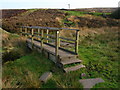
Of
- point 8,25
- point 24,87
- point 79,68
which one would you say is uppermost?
point 8,25

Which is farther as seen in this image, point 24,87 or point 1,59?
point 1,59

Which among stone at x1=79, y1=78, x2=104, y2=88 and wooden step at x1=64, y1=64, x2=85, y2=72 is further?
wooden step at x1=64, y1=64, x2=85, y2=72

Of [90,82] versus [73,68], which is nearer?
[90,82]

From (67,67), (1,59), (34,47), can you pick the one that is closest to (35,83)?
(67,67)

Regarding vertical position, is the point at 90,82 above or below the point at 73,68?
below

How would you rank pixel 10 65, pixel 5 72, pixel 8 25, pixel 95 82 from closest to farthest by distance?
pixel 95 82
pixel 5 72
pixel 10 65
pixel 8 25

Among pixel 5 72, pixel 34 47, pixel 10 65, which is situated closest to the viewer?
pixel 5 72

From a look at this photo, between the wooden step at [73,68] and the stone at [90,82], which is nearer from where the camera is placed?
the stone at [90,82]

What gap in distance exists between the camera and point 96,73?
4211 mm

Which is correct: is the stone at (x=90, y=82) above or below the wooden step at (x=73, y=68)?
below

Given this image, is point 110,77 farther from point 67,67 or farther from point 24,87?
point 24,87

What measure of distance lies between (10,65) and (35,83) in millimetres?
2650

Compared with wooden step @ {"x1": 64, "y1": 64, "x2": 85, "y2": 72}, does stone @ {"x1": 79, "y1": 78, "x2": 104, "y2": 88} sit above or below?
below

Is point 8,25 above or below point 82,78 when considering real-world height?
above
